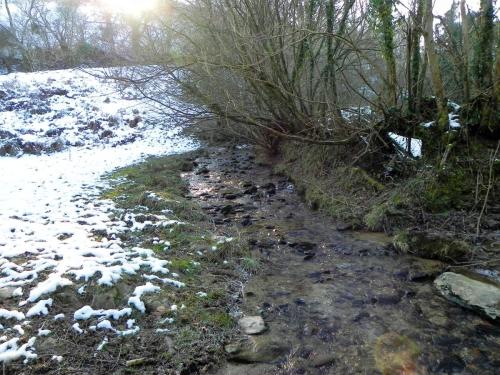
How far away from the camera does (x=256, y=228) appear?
22.1 feet

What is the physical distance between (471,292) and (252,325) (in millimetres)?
2393

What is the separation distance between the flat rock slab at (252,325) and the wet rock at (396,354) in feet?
3.56

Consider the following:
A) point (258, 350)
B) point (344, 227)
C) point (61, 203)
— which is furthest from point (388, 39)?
point (61, 203)

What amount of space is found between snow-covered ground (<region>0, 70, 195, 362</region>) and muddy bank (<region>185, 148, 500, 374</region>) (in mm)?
1138

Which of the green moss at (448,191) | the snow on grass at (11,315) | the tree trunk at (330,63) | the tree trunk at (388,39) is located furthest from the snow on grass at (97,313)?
the tree trunk at (388,39)

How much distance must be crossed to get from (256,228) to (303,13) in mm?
5815

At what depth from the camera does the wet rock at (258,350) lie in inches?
135

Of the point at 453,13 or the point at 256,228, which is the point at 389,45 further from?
the point at 256,228

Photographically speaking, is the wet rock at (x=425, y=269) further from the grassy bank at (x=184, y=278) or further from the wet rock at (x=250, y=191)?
the wet rock at (x=250, y=191)

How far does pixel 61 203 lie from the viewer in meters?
6.78

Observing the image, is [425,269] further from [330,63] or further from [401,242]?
[330,63]

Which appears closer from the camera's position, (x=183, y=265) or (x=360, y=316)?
(x=360, y=316)

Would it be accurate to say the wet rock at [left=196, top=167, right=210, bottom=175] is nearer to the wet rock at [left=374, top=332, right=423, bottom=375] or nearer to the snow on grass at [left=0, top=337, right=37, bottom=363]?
the wet rock at [left=374, top=332, right=423, bottom=375]

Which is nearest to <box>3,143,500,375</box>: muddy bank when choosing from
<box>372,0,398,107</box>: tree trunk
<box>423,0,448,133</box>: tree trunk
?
<box>423,0,448,133</box>: tree trunk
